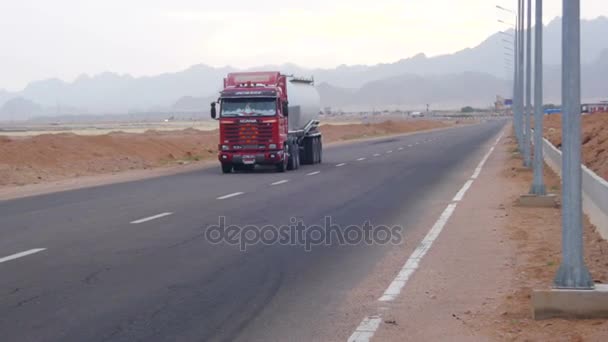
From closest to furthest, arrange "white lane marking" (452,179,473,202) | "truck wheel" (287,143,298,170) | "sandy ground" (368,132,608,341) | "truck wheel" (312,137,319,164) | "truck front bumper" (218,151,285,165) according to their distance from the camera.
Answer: "sandy ground" (368,132,608,341)
"white lane marking" (452,179,473,202)
"truck front bumper" (218,151,285,165)
"truck wheel" (287,143,298,170)
"truck wheel" (312,137,319,164)

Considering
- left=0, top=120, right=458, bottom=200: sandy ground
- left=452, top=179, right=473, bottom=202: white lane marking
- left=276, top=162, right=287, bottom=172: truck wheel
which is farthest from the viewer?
left=276, top=162, right=287, bottom=172: truck wheel

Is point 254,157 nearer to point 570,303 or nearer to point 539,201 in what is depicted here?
point 539,201

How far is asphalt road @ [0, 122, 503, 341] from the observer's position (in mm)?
9320

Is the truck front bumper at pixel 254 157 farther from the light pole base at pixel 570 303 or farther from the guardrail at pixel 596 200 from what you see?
the light pole base at pixel 570 303

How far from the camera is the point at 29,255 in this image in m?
13.9

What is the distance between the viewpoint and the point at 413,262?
13289 mm

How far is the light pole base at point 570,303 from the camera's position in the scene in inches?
363

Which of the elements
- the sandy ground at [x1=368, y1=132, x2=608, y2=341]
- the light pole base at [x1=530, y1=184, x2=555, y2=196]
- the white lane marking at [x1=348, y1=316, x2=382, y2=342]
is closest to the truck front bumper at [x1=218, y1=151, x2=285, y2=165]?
Result: the light pole base at [x1=530, y1=184, x2=555, y2=196]

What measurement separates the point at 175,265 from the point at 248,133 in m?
22.0

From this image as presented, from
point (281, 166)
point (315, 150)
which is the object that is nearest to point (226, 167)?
point (281, 166)

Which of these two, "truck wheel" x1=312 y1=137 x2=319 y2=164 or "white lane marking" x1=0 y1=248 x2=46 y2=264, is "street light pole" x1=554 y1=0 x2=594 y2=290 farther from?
"truck wheel" x1=312 y1=137 x2=319 y2=164

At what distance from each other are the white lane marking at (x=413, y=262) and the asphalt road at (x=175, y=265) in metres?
0.49

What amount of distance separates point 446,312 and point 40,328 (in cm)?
386

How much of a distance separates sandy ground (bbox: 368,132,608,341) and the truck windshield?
15.4m
